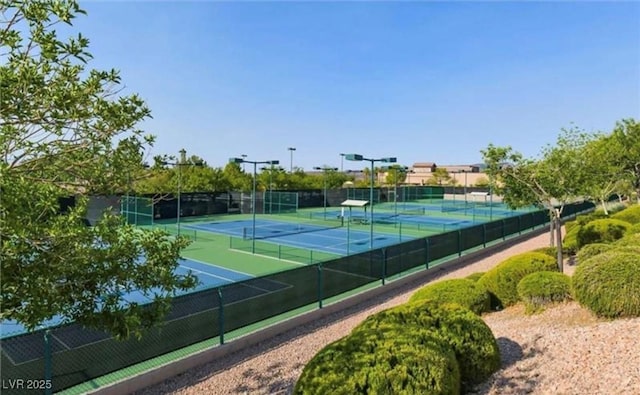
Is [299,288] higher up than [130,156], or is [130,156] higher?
[130,156]

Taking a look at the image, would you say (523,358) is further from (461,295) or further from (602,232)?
(602,232)

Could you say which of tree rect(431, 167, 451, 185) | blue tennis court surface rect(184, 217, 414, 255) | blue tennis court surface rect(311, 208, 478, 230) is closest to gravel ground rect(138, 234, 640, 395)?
blue tennis court surface rect(184, 217, 414, 255)

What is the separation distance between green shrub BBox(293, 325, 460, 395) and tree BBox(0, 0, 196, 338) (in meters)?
1.86

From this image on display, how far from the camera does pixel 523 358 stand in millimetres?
5961

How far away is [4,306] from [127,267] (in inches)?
38.3

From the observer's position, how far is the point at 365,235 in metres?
26.7

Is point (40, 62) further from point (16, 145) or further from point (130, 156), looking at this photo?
point (130, 156)

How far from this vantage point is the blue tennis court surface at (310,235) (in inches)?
904

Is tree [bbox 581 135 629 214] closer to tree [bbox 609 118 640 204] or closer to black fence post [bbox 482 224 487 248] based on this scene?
tree [bbox 609 118 640 204]

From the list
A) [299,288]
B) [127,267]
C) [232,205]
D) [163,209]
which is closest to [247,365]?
[299,288]

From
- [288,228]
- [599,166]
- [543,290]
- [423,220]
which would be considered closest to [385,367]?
[543,290]

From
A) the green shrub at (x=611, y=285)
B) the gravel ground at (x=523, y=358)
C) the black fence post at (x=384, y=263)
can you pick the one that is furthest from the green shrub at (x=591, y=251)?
the black fence post at (x=384, y=263)

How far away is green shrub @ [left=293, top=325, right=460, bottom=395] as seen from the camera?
4387mm

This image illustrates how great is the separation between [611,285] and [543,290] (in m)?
1.91
